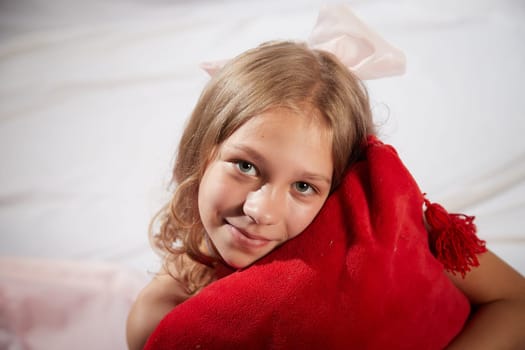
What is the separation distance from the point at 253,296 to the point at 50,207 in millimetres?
764

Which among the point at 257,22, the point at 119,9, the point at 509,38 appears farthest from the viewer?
the point at 119,9

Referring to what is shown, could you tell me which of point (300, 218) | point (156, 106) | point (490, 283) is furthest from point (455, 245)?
point (156, 106)

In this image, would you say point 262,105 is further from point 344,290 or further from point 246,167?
point 344,290

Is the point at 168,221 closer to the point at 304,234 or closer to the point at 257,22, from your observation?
the point at 304,234

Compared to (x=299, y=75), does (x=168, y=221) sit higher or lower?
lower

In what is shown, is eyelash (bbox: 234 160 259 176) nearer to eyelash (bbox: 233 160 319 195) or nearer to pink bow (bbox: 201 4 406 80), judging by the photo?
eyelash (bbox: 233 160 319 195)

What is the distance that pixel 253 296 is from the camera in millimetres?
652

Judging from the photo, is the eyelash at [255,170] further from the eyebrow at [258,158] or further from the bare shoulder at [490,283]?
the bare shoulder at [490,283]

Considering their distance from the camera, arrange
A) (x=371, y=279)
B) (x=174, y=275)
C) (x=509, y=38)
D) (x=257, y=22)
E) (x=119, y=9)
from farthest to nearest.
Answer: (x=119, y=9)
(x=257, y=22)
(x=509, y=38)
(x=174, y=275)
(x=371, y=279)

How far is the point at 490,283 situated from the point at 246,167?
1.32 ft

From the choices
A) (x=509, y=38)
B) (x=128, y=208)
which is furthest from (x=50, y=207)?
(x=509, y=38)

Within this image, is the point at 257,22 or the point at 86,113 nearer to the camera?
the point at 86,113

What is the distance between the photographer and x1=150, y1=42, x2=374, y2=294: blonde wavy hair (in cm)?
69

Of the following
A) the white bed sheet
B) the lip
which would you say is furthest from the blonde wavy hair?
the white bed sheet
